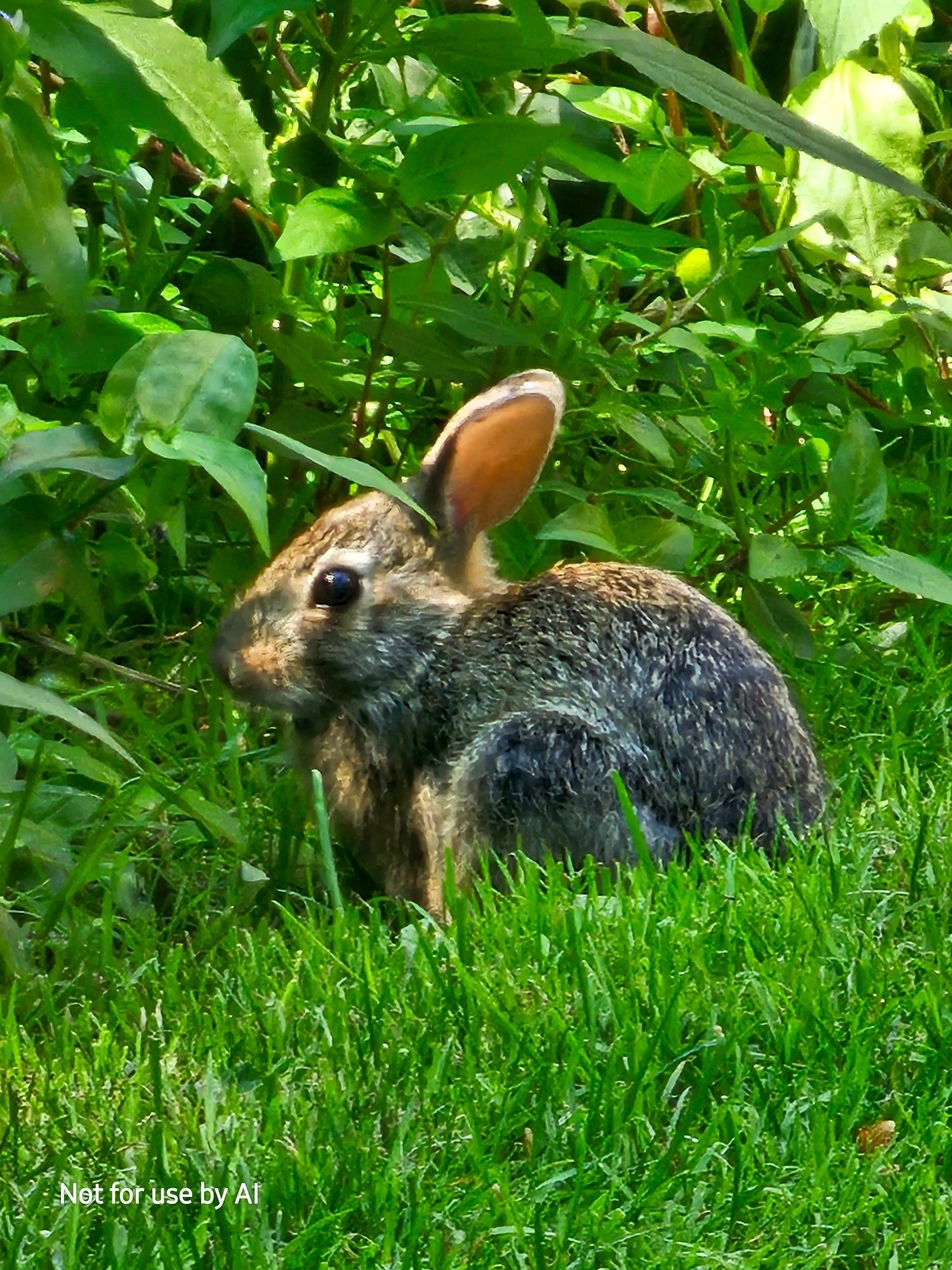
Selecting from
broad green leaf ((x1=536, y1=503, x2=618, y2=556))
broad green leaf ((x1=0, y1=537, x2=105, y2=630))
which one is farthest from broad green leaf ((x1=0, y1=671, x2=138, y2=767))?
broad green leaf ((x1=536, y1=503, x2=618, y2=556))

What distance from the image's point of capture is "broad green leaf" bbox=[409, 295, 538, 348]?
465 cm

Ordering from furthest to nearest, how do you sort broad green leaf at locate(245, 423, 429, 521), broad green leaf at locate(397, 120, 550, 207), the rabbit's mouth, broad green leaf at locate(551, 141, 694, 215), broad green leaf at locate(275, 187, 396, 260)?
broad green leaf at locate(551, 141, 694, 215) < the rabbit's mouth < broad green leaf at locate(275, 187, 396, 260) < broad green leaf at locate(397, 120, 550, 207) < broad green leaf at locate(245, 423, 429, 521)

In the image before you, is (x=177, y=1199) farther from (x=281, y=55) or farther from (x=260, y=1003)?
(x=281, y=55)

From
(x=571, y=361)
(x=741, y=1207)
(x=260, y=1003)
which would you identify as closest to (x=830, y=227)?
(x=571, y=361)

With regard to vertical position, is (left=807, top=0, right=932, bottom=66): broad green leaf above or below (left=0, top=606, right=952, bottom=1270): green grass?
above

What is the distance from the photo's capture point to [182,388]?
117 inches

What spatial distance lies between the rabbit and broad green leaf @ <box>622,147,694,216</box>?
51 centimetres

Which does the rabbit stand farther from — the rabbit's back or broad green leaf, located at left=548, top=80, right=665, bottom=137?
broad green leaf, located at left=548, top=80, right=665, bottom=137

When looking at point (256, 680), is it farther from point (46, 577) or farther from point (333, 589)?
point (46, 577)

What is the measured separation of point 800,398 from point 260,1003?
2972 mm

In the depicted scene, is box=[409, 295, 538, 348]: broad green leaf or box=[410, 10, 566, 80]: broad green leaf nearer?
box=[410, 10, 566, 80]: broad green leaf

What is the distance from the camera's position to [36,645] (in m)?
4.80

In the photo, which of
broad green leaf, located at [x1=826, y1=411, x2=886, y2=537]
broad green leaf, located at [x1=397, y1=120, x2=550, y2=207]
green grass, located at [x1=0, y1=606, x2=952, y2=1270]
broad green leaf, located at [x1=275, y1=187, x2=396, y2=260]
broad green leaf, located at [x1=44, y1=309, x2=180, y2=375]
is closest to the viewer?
green grass, located at [x1=0, y1=606, x2=952, y2=1270]

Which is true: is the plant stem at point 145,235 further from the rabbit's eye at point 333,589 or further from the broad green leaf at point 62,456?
the broad green leaf at point 62,456
